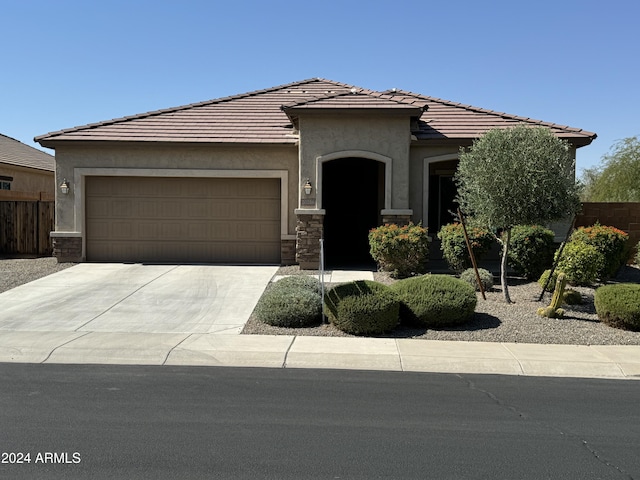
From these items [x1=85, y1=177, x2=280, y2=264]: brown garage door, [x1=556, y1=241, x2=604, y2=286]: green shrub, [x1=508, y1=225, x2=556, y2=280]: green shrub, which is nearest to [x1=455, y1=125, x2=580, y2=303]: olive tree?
[x1=556, y1=241, x2=604, y2=286]: green shrub

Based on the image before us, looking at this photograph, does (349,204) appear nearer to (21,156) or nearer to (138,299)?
(138,299)

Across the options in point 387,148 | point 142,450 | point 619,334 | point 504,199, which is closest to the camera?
point 142,450

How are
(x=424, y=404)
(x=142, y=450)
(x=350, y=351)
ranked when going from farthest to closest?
(x=350, y=351)
(x=424, y=404)
(x=142, y=450)

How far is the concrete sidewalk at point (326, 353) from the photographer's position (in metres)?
7.87

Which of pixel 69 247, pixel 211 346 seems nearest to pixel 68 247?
pixel 69 247

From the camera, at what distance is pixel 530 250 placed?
533 inches

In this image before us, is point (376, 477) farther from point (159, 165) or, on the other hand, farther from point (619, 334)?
point (159, 165)

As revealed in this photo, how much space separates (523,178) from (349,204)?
966 cm

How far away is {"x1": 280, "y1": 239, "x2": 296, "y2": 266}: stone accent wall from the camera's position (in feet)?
53.8

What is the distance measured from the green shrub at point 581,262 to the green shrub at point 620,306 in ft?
6.80

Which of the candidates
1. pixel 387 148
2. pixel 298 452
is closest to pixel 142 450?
pixel 298 452

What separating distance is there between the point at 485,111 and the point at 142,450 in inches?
622

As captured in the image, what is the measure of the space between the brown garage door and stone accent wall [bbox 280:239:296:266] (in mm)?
421

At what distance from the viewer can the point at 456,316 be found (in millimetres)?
9836
